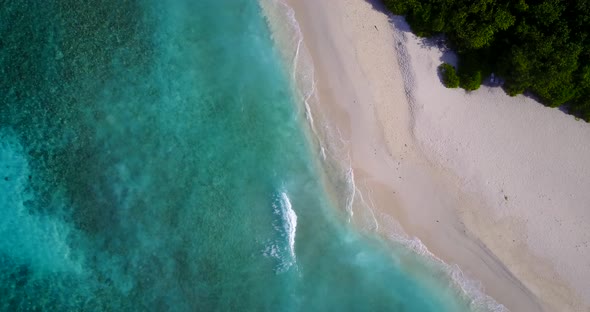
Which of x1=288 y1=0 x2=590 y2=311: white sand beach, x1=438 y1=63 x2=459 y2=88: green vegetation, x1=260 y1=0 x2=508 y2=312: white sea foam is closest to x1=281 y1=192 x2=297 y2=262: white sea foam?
x1=260 y1=0 x2=508 y2=312: white sea foam

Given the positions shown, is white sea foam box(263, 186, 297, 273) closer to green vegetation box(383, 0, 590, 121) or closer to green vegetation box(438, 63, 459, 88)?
green vegetation box(438, 63, 459, 88)

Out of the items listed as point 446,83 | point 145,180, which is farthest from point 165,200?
point 446,83

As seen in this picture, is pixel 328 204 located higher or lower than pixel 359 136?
lower

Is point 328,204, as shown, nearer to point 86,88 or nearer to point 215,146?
point 215,146

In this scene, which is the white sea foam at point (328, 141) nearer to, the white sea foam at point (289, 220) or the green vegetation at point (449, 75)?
the white sea foam at point (289, 220)

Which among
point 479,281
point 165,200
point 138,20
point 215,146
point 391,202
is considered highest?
point 138,20

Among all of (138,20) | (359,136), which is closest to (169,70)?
(138,20)
